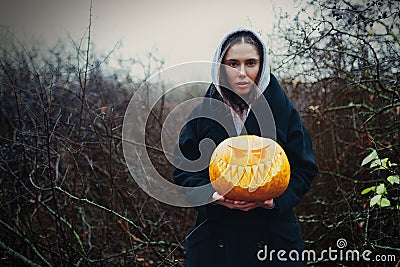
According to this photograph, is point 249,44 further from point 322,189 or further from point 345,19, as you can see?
point 322,189

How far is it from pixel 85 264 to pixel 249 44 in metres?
1.91

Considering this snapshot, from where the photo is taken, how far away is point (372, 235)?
279 centimetres

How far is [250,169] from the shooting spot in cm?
179

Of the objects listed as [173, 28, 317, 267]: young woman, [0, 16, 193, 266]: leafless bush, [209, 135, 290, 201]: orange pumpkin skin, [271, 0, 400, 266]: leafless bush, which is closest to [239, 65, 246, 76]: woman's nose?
[173, 28, 317, 267]: young woman

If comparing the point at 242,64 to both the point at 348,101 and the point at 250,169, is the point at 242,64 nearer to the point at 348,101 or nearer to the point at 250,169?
the point at 250,169

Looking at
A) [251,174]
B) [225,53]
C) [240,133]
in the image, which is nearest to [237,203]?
[251,174]

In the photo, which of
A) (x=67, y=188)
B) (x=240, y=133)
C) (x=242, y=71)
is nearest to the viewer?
(x=242, y=71)

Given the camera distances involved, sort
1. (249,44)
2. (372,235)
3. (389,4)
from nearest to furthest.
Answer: (249,44) → (389,4) → (372,235)

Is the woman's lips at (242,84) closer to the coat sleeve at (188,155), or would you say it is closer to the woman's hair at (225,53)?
the woman's hair at (225,53)

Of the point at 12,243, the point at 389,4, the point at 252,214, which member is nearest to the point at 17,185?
the point at 12,243

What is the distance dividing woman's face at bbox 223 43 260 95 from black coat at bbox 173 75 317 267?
0.13 meters

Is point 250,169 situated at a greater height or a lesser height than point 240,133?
lesser

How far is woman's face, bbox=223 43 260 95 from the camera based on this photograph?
74.5 inches

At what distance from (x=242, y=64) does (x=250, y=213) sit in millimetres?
665
